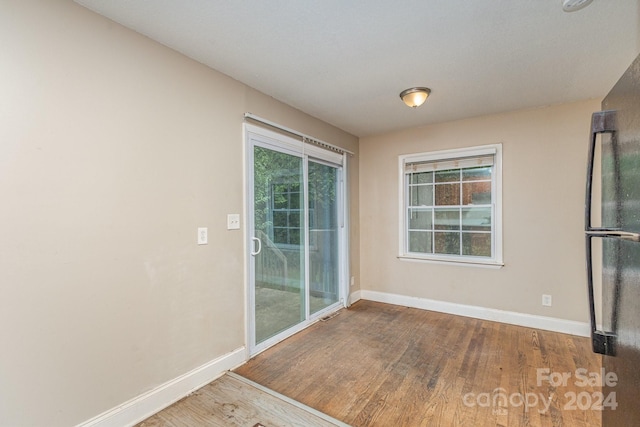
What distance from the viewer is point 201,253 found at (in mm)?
2227

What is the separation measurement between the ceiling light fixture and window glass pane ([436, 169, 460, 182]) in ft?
4.33

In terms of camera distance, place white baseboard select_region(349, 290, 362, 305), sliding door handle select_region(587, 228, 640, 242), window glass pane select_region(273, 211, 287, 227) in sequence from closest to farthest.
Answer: sliding door handle select_region(587, 228, 640, 242)
window glass pane select_region(273, 211, 287, 227)
white baseboard select_region(349, 290, 362, 305)

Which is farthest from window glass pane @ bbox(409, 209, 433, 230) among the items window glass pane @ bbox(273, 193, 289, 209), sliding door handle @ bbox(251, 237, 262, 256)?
sliding door handle @ bbox(251, 237, 262, 256)

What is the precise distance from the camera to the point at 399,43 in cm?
200

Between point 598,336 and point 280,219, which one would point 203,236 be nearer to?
point 280,219

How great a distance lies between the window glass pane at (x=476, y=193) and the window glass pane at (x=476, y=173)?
0.20 ft

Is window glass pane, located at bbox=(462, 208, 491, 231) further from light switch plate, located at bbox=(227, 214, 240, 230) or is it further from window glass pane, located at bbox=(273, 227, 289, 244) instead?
light switch plate, located at bbox=(227, 214, 240, 230)

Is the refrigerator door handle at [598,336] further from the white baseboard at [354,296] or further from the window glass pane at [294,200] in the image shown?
the white baseboard at [354,296]

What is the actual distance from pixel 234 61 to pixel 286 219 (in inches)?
58.6

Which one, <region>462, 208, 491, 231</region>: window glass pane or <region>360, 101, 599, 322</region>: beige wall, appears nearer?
<region>360, 101, 599, 322</region>: beige wall

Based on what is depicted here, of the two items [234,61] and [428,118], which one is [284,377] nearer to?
[234,61]

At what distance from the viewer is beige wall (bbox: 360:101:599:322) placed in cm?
303

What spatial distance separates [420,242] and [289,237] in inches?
74.6

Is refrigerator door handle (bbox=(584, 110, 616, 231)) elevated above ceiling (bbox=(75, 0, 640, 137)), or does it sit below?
below
